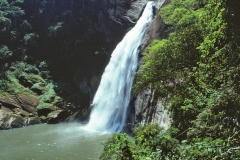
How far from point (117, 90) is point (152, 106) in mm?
6992

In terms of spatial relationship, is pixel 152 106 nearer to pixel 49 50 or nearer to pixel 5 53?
pixel 5 53

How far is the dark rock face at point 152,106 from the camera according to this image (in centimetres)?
1477

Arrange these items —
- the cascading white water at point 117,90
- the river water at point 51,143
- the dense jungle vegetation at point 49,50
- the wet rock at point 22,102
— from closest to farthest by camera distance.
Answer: the river water at point 51,143 → the cascading white water at point 117,90 → the wet rock at point 22,102 → the dense jungle vegetation at point 49,50

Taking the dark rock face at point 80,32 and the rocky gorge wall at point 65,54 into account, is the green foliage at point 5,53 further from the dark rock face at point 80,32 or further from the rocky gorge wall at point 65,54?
the dark rock face at point 80,32

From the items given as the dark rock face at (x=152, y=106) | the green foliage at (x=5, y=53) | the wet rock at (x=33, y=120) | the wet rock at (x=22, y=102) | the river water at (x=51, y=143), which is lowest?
the river water at (x=51, y=143)

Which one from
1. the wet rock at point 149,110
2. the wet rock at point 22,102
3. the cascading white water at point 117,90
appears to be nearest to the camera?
the wet rock at point 149,110

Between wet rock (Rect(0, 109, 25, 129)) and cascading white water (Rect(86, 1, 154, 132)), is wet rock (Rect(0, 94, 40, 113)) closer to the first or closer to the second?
wet rock (Rect(0, 109, 25, 129))

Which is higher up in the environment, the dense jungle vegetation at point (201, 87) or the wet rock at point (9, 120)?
the dense jungle vegetation at point (201, 87)

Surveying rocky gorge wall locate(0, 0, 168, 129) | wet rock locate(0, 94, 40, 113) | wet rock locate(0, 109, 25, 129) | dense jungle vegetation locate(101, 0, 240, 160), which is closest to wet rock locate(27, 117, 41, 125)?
rocky gorge wall locate(0, 0, 168, 129)

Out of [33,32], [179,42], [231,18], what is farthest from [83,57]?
[231,18]

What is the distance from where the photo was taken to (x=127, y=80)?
850 inches

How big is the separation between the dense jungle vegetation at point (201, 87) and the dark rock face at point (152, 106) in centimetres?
405

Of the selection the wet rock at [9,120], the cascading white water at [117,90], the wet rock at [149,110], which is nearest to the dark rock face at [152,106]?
the wet rock at [149,110]

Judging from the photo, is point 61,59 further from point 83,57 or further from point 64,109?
point 64,109
